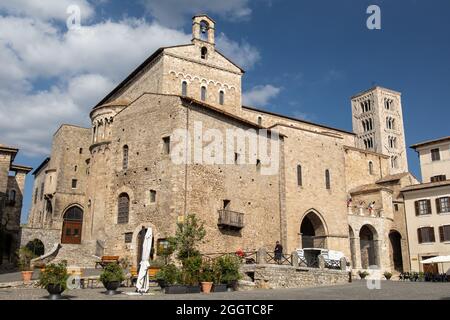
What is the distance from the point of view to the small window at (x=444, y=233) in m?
39.8

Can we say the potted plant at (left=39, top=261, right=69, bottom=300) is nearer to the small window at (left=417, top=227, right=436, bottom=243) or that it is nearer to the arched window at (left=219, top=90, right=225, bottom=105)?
the arched window at (left=219, top=90, right=225, bottom=105)

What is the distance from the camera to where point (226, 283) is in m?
20.5

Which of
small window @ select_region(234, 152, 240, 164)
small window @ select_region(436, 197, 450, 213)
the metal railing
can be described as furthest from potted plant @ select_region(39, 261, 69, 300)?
small window @ select_region(436, 197, 450, 213)

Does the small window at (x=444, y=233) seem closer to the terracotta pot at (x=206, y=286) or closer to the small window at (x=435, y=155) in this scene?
the small window at (x=435, y=155)

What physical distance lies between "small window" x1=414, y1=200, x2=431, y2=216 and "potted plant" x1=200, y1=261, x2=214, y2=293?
2851 centimetres

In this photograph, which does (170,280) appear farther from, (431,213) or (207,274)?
(431,213)

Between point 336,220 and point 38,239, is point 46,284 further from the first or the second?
point 336,220

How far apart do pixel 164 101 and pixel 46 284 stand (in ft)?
53.6

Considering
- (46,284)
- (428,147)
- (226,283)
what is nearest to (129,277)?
(226,283)

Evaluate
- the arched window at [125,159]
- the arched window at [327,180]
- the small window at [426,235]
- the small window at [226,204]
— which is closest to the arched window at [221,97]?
the arched window at [327,180]

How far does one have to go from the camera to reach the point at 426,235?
4141 centimetres

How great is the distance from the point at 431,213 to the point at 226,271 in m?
28.2

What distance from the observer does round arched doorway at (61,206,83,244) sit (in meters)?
37.7

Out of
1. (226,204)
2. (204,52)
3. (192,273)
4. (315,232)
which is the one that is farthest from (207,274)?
(204,52)
